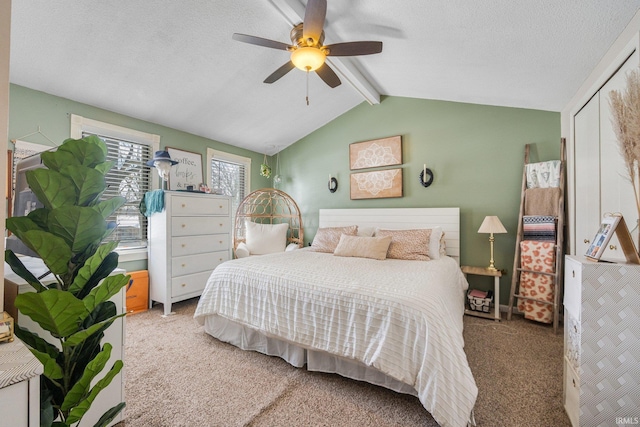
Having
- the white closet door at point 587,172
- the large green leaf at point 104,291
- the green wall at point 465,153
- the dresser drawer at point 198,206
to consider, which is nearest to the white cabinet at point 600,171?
the white closet door at point 587,172

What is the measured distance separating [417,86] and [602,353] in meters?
2.93

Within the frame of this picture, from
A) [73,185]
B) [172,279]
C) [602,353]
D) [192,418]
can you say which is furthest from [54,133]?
A: [602,353]

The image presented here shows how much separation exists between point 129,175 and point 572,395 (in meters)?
4.35

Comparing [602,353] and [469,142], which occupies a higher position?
[469,142]

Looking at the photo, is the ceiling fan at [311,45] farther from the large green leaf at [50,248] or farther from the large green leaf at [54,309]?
the large green leaf at [54,309]

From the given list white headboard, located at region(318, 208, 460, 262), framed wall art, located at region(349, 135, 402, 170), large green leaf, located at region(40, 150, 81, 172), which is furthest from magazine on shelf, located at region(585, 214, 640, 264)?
framed wall art, located at region(349, 135, 402, 170)

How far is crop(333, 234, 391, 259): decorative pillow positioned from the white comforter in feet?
1.10

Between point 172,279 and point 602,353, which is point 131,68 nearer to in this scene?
point 172,279

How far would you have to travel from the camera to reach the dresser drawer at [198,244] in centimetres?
308

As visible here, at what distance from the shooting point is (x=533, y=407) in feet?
5.18

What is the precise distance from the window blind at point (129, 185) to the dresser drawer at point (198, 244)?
2.00 ft

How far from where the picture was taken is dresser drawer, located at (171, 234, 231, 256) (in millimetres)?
3082

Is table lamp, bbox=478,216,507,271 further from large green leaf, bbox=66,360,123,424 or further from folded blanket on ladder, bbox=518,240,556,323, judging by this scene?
large green leaf, bbox=66,360,123,424

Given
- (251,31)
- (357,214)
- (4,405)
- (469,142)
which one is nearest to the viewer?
(4,405)
